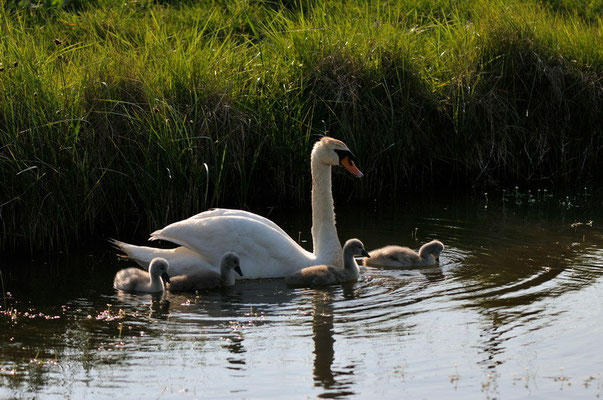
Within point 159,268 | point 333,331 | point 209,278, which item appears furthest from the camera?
point 209,278

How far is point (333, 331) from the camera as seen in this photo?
735 cm

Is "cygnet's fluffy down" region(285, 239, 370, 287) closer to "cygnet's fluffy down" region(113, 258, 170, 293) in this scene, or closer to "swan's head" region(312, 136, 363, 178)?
"swan's head" region(312, 136, 363, 178)

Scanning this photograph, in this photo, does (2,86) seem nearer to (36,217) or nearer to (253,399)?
(36,217)

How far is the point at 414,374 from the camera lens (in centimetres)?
639

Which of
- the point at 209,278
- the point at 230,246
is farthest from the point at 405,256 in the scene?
the point at 209,278

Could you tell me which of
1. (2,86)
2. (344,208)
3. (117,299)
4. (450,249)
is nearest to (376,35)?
(344,208)

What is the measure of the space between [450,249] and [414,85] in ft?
9.18

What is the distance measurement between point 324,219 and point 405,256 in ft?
2.57

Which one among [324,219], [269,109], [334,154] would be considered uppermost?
[269,109]

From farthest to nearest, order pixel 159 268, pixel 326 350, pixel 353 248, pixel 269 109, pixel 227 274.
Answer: pixel 269 109
pixel 353 248
pixel 227 274
pixel 159 268
pixel 326 350

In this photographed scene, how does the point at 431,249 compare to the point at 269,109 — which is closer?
the point at 431,249

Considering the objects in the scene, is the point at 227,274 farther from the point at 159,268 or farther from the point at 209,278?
the point at 159,268

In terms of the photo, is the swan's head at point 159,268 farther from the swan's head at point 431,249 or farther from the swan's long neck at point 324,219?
the swan's head at point 431,249

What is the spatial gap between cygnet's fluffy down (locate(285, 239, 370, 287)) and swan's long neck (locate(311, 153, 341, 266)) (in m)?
0.23
